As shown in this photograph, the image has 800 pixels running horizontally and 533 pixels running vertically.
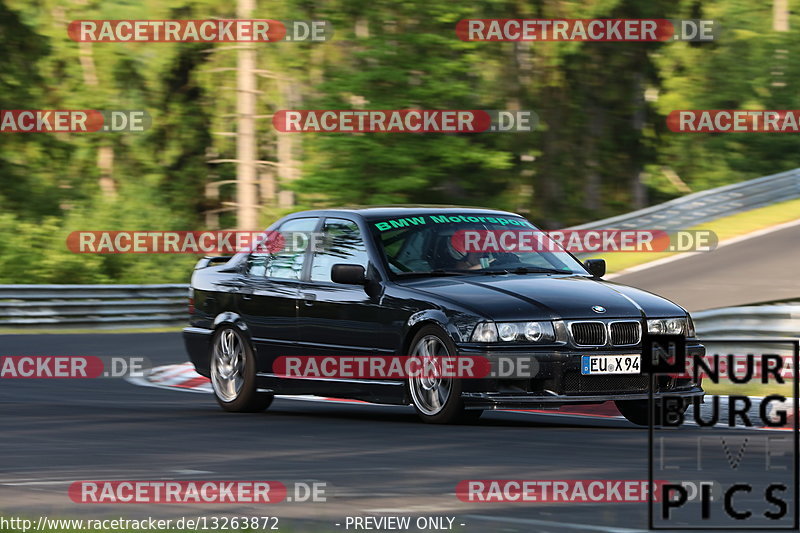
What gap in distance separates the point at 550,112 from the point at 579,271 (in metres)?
45.5

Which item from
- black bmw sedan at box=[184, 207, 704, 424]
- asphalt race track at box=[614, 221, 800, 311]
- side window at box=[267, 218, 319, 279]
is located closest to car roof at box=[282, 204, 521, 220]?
black bmw sedan at box=[184, 207, 704, 424]

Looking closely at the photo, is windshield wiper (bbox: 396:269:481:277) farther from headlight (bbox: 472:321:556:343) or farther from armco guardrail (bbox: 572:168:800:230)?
armco guardrail (bbox: 572:168:800:230)

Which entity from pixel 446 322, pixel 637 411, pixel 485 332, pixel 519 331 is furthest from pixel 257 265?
pixel 637 411

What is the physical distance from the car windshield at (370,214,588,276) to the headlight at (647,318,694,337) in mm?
1147

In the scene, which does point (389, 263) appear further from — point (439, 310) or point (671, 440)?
point (671, 440)

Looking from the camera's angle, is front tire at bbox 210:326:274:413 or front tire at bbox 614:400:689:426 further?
front tire at bbox 210:326:274:413

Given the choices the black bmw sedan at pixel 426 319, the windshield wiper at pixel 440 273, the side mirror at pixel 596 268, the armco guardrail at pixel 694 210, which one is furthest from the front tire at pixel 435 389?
the armco guardrail at pixel 694 210

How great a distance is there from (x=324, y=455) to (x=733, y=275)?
61.4 feet

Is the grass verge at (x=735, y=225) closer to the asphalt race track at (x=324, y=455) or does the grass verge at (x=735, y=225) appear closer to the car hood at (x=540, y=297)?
the asphalt race track at (x=324, y=455)

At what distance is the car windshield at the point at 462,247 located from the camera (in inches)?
500

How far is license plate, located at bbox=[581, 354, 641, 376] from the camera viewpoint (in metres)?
11.7

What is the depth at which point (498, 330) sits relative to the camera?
11.6 meters

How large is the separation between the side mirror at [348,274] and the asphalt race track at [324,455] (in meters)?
1.06

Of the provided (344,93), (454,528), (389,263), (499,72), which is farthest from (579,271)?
(499,72)
